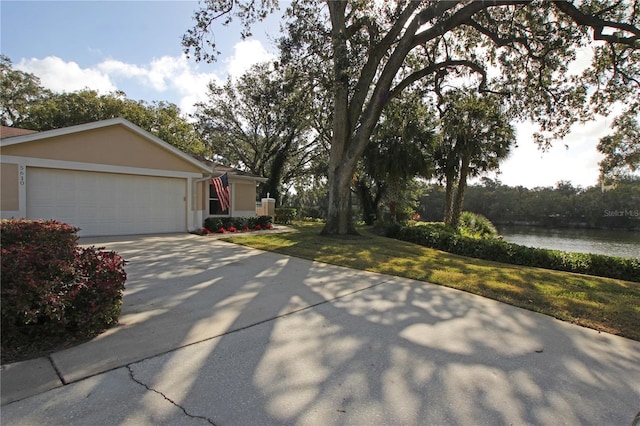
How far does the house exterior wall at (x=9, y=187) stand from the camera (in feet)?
29.7

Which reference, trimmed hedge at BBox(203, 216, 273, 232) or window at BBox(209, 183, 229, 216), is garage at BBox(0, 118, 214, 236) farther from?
window at BBox(209, 183, 229, 216)

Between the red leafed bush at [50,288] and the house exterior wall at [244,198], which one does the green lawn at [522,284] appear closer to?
the red leafed bush at [50,288]

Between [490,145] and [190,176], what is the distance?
583 inches

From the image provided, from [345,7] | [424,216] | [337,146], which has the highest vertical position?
[345,7]

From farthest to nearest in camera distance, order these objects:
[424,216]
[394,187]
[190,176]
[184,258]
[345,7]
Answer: [424,216] → [394,187] → [190,176] → [345,7] → [184,258]

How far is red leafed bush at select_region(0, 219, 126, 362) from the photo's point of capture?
2.82 m

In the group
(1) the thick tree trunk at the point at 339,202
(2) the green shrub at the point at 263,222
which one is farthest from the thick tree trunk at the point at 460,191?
(2) the green shrub at the point at 263,222

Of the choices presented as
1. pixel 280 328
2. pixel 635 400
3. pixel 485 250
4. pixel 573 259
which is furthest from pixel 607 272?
pixel 280 328

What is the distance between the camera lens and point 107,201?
1115 cm

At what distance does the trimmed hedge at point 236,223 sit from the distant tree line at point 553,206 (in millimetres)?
18290

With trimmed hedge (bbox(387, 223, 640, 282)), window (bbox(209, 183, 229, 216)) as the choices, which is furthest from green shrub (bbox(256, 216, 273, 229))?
trimmed hedge (bbox(387, 223, 640, 282))

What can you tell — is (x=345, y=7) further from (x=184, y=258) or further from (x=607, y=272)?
(x=607, y=272)

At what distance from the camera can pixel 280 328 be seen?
139 inches

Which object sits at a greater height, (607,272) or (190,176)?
(190,176)
